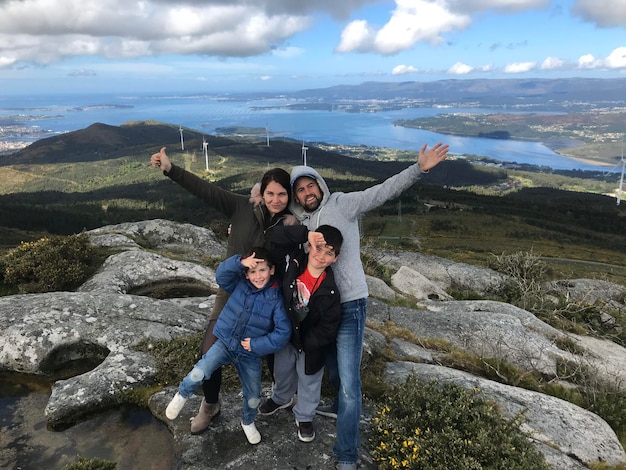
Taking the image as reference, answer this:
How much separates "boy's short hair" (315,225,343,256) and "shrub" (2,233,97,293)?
421 inches

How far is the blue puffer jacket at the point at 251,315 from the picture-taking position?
17.5ft

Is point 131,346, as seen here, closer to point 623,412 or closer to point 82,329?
point 82,329

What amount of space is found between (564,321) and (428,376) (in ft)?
34.8

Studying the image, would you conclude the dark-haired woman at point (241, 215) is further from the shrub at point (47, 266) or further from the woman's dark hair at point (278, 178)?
the shrub at point (47, 266)

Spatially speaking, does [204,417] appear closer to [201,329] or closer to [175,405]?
[175,405]

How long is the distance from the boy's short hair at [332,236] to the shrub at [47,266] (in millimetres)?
10693

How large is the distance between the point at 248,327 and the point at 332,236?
1.73 m

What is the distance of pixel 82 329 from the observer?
8477 mm

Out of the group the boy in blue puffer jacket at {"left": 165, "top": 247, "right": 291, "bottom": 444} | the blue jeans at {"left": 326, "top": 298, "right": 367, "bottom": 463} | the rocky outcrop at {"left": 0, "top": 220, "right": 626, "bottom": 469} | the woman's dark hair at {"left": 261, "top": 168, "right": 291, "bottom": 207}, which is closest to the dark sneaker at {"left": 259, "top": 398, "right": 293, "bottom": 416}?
the rocky outcrop at {"left": 0, "top": 220, "right": 626, "bottom": 469}

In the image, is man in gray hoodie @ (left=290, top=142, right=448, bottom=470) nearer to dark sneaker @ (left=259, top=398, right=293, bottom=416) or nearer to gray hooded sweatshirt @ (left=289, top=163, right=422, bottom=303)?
gray hooded sweatshirt @ (left=289, top=163, right=422, bottom=303)

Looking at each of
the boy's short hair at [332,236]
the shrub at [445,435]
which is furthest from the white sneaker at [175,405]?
the boy's short hair at [332,236]

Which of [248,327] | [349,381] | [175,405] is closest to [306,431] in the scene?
[349,381]

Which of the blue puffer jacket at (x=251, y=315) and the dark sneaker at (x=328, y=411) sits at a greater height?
the blue puffer jacket at (x=251, y=315)

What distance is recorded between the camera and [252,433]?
18.6 feet
